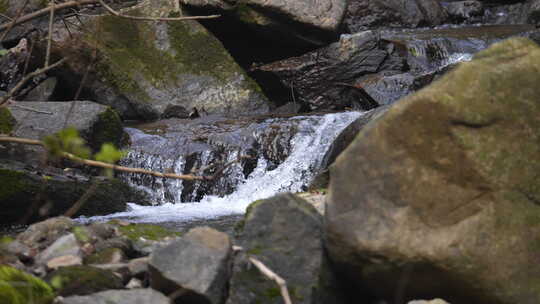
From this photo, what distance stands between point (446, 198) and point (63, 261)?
85.4 inches

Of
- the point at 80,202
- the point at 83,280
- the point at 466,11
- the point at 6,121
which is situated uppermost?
the point at 80,202

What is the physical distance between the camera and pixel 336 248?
3.07 metres

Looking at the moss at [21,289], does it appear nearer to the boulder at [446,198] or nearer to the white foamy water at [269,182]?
the boulder at [446,198]

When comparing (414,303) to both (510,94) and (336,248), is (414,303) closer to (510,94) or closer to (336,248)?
(336,248)

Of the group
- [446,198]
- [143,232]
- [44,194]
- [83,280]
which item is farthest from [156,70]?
[446,198]

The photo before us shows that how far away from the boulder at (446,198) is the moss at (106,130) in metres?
6.12

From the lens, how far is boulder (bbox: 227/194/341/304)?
3.13 meters

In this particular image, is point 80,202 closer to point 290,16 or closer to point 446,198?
point 446,198

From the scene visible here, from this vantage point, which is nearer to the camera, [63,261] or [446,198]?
[446,198]

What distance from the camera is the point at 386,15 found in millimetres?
16328

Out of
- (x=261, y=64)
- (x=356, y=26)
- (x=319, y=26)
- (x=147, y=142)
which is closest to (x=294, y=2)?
(x=319, y=26)

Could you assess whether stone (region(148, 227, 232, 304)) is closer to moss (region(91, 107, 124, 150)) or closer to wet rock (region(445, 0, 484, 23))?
moss (region(91, 107, 124, 150))

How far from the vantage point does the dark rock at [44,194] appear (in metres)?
6.40

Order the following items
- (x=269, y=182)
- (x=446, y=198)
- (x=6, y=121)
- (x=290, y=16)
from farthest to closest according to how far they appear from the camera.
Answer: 1. (x=290, y=16)
2. (x=269, y=182)
3. (x=6, y=121)
4. (x=446, y=198)
